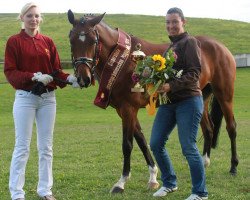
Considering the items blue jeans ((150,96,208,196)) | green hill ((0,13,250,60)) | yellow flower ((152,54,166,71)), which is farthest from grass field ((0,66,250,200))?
green hill ((0,13,250,60))

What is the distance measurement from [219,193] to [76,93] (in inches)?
877

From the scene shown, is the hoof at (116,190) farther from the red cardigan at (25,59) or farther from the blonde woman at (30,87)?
the red cardigan at (25,59)

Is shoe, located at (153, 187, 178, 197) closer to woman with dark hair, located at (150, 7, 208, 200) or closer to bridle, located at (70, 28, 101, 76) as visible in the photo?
woman with dark hair, located at (150, 7, 208, 200)

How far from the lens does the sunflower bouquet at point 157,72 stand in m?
4.99

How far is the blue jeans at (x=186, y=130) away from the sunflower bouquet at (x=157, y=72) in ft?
0.73

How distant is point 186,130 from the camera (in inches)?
201

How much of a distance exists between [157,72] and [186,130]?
0.75 meters

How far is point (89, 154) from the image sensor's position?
923cm

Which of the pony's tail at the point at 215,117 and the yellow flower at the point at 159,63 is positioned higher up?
the yellow flower at the point at 159,63

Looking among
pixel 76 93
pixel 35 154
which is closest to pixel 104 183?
pixel 35 154

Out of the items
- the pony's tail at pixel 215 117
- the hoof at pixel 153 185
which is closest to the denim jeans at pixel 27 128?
the hoof at pixel 153 185

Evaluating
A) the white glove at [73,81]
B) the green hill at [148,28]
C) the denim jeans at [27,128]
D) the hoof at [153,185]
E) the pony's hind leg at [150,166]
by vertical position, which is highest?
the white glove at [73,81]

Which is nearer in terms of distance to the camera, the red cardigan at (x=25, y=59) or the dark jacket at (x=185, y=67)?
the dark jacket at (x=185, y=67)

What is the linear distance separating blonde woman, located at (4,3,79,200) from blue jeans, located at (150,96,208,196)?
1.17 metres
